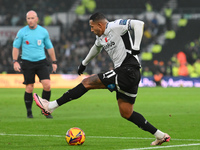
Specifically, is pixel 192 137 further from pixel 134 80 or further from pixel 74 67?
pixel 74 67

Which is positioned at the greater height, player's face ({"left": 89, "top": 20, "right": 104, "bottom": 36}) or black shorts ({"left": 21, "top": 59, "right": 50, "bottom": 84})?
player's face ({"left": 89, "top": 20, "right": 104, "bottom": 36})

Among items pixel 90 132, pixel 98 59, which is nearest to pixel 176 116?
pixel 90 132

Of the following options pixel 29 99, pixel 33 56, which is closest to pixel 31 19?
pixel 33 56

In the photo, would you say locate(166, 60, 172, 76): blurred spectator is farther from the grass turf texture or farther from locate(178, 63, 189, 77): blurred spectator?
the grass turf texture

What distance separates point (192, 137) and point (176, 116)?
13.6 ft

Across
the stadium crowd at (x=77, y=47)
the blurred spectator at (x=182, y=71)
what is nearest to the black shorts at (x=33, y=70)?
the stadium crowd at (x=77, y=47)

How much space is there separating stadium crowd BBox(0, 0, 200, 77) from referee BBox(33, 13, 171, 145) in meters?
23.3

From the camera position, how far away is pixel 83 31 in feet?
114

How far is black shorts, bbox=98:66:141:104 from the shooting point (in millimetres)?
7199

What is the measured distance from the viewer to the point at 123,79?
7.22 metres

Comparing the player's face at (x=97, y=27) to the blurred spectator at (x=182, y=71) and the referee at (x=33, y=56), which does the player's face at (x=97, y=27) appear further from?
the blurred spectator at (x=182, y=71)

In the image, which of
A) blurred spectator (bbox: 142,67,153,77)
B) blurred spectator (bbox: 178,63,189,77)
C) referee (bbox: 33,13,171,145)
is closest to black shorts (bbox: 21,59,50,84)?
referee (bbox: 33,13,171,145)

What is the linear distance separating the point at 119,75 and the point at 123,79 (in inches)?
3.2

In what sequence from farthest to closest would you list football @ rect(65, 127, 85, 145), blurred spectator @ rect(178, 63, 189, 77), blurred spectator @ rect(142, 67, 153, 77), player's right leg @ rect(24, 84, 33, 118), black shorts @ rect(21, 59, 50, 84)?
blurred spectator @ rect(178, 63, 189, 77)
blurred spectator @ rect(142, 67, 153, 77)
player's right leg @ rect(24, 84, 33, 118)
black shorts @ rect(21, 59, 50, 84)
football @ rect(65, 127, 85, 145)
